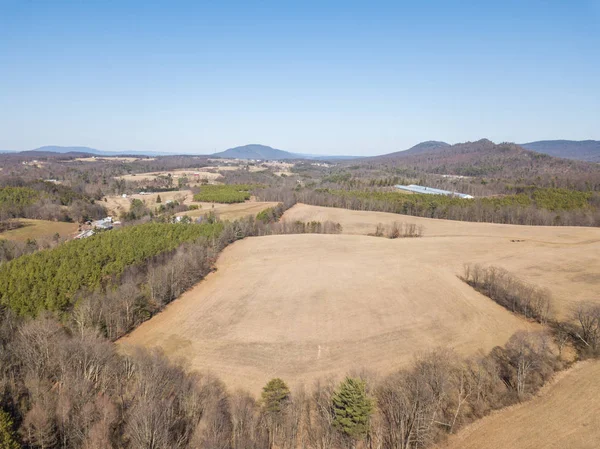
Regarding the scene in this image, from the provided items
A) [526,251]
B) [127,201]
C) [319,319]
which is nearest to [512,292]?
[526,251]

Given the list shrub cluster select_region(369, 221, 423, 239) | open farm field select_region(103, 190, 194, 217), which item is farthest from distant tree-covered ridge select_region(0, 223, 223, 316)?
open farm field select_region(103, 190, 194, 217)

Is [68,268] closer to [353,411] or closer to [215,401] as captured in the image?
[215,401]

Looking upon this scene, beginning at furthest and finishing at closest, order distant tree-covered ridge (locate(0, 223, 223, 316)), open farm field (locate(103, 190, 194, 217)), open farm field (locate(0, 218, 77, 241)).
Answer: open farm field (locate(103, 190, 194, 217))
open farm field (locate(0, 218, 77, 241))
distant tree-covered ridge (locate(0, 223, 223, 316))

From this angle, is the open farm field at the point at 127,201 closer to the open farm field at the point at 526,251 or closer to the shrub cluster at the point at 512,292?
the open farm field at the point at 526,251

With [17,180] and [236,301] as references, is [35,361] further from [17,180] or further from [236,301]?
[17,180]

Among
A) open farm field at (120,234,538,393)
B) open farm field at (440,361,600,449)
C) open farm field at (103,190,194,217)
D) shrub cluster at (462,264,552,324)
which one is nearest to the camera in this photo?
open farm field at (440,361,600,449)

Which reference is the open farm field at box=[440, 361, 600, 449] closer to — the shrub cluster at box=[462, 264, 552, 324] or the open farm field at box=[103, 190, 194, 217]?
the shrub cluster at box=[462, 264, 552, 324]

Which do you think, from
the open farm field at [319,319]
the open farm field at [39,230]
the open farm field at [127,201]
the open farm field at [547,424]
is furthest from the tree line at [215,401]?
the open farm field at [127,201]
